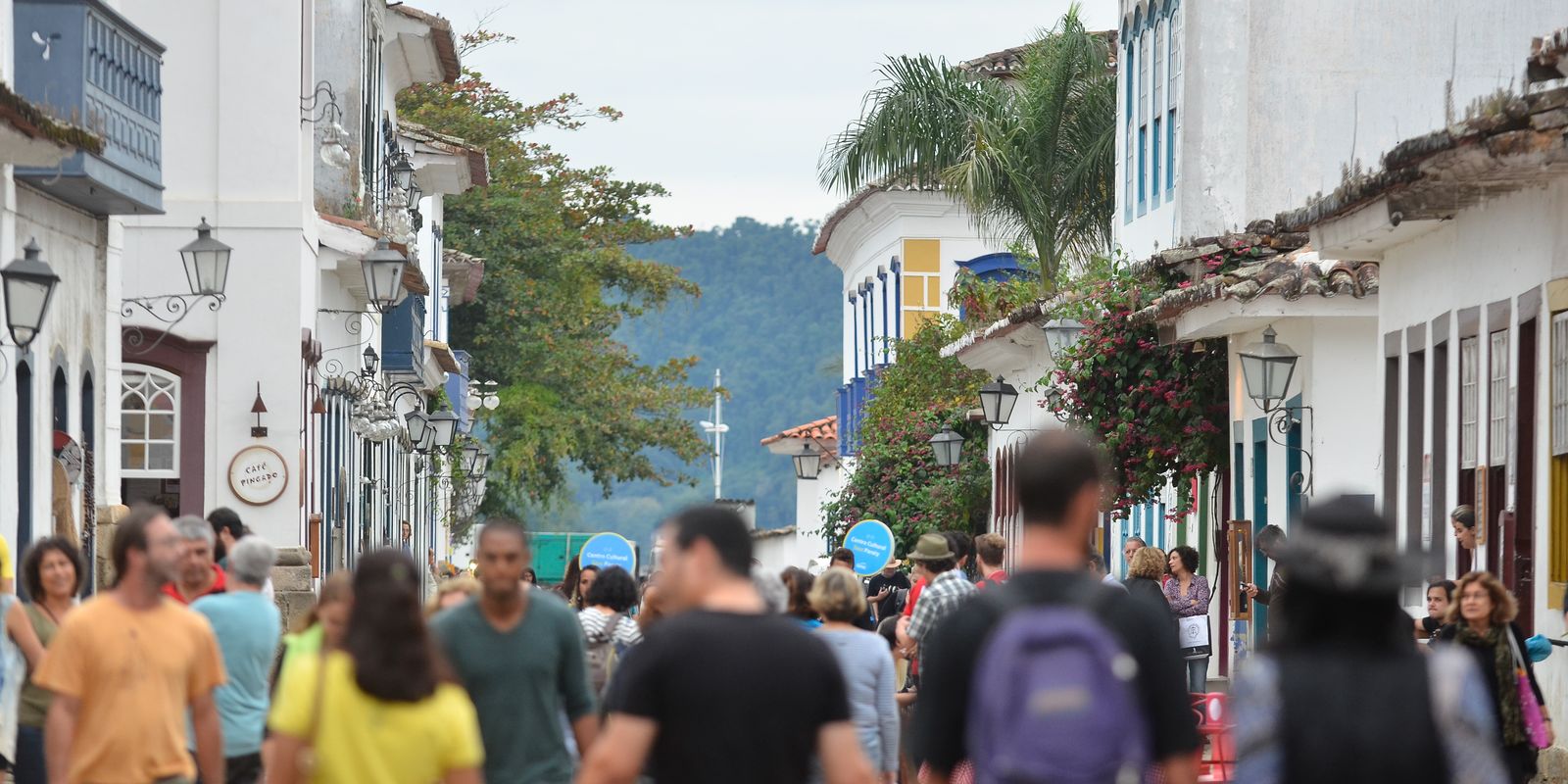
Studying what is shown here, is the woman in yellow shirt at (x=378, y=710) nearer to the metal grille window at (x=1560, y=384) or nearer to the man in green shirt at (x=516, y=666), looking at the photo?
the man in green shirt at (x=516, y=666)

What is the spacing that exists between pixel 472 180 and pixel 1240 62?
1932cm

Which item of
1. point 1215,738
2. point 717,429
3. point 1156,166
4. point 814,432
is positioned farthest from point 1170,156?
point 717,429

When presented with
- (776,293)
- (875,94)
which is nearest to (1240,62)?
(875,94)

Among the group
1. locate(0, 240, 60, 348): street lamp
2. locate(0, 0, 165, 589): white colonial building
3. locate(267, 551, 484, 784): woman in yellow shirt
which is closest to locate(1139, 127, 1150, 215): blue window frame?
locate(0, 0, 165, 589): white colonial building

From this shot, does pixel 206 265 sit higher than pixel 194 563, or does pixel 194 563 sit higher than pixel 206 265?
pixel 206 265

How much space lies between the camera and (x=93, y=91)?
699 inches

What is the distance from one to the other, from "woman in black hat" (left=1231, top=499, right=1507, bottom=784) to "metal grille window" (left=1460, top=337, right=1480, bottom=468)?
12.1 m

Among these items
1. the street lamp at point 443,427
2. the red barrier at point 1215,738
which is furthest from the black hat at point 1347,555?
the street lamp at point 443,427

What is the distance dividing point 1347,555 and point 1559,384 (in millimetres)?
10469

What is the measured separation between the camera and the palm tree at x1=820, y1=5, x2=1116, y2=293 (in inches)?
1326

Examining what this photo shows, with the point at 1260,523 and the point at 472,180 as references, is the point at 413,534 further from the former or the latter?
the point at 1260,523

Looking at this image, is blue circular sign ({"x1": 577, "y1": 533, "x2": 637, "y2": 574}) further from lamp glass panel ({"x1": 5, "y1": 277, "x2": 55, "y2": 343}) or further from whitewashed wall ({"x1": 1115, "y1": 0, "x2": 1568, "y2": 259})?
lamp glass panel ({"x1": 5, "y1": 277, "x2": 55, "y2": 343})

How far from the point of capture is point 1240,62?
27.2 meters

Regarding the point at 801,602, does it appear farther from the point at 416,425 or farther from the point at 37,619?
the point at 416,425
